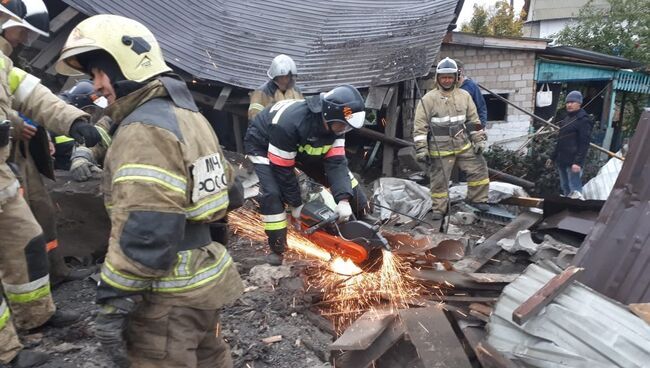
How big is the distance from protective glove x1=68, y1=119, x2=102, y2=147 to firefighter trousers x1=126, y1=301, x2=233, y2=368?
142 centimetres

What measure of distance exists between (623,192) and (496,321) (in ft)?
5.38

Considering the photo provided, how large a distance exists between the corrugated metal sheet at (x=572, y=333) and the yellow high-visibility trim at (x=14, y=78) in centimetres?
310

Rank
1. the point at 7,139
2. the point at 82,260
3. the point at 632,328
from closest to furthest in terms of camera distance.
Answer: the point at 632,328 < the point at 7,139 < the point at 82,260

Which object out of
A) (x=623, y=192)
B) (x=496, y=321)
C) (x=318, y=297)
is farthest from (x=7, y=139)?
(x=623, y=192)

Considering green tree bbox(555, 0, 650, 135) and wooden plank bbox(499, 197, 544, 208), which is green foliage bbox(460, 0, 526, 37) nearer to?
green tree bbox(555, 0, 650, 135)

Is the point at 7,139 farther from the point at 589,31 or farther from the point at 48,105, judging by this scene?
the point at 589,31

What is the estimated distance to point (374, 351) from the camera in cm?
270

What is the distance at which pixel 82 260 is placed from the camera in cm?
402

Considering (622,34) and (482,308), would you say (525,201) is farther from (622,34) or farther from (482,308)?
(622,34)

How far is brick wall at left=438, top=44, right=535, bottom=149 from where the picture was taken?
10391mm

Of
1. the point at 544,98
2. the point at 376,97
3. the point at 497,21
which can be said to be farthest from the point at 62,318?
the point at 497,21

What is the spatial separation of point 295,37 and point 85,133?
6946 millimetres

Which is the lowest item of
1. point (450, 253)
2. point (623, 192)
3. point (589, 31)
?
point (450, 253)

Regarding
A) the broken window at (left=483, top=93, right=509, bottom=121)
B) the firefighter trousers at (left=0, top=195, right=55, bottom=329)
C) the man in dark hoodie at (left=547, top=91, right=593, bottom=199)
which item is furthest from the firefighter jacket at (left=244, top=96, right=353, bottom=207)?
the broken window at (left=483, top=93, right=509, bottom=121)
